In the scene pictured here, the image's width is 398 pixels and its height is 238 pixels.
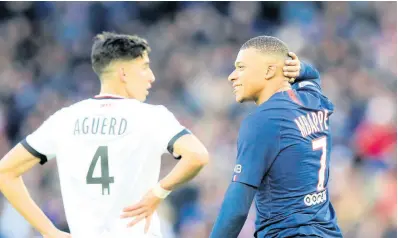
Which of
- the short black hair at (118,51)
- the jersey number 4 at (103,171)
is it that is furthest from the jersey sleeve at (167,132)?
the short black hair at (118,51)

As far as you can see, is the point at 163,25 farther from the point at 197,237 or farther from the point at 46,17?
the point at 197,237

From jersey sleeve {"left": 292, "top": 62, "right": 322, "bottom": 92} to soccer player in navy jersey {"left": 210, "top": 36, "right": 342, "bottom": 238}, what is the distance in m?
0.38

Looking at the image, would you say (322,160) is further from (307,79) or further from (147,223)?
(147,223)

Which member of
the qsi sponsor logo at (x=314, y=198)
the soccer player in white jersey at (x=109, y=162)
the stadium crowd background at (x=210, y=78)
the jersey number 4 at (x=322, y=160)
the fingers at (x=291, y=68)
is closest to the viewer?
the qsi sponsor logo at (x=314, y=198)

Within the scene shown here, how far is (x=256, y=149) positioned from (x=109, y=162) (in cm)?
94

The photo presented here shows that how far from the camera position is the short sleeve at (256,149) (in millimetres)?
4914

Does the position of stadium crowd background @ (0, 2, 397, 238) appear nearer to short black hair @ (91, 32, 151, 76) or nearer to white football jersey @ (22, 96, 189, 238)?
short black hair @ (91, 32, 151, 76)

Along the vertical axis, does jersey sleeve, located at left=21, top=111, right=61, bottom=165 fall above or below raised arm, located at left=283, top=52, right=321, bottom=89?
below

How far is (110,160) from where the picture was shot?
525 centimetres

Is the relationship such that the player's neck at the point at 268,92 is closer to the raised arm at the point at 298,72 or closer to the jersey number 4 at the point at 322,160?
the raised arm at the point at 298,72

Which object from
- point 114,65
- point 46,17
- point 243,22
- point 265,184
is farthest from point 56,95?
point 265,184

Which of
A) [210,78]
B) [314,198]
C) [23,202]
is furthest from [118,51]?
[210,78]

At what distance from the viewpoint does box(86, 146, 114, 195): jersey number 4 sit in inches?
207

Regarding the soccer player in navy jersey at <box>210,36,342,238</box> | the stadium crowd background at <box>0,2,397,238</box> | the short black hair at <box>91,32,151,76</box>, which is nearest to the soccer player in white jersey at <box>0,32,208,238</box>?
the short black hair at <box>91,32,151,76</box>
